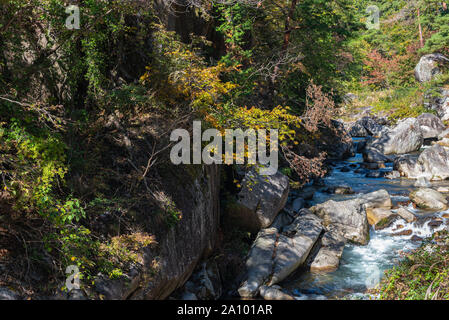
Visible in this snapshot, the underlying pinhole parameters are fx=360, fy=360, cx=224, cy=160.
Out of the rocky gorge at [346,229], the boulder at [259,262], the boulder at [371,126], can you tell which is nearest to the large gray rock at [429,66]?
the boulder at [371,126]

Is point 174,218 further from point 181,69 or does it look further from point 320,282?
point 320,282

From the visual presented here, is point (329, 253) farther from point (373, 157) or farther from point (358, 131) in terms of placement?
point (358, 131)

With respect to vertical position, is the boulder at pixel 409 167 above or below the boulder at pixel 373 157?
below

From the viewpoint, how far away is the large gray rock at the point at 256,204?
9.74 metres

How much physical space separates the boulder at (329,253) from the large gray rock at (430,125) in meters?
13.3

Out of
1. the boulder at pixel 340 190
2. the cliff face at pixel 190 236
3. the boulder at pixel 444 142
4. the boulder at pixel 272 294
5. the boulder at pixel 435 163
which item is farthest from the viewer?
the boulder at pixel 444 142

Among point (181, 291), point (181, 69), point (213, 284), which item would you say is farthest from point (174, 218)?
point (181, 69)

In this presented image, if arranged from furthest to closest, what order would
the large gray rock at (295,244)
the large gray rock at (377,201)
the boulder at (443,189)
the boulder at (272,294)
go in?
1. the boulder at (443,189)
2. the large gray rock at (377,201)
3. the large gray rock at (295,244)
4. the boulder at (272,294)

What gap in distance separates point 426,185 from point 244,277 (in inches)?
361

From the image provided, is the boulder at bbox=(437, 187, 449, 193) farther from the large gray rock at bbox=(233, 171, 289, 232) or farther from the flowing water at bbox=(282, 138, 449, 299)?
the large gray rock at bbox=(233, 171, 289, 232)

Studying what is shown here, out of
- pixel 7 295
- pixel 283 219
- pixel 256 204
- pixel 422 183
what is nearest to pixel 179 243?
pixel 7 295

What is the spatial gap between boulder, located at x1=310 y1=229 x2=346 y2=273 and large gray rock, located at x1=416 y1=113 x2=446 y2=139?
524 inches

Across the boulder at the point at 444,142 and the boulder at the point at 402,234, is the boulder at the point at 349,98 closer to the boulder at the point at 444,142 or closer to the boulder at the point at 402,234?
the boulder at the point at 444,142

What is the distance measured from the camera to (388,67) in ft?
95.7
